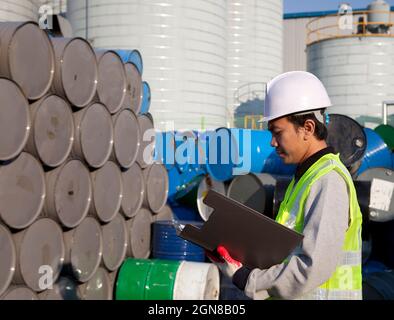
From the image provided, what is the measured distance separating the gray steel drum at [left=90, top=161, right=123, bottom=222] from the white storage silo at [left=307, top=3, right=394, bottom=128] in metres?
11.0

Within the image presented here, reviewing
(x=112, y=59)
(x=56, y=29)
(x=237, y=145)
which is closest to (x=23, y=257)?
(x=112, y=59)

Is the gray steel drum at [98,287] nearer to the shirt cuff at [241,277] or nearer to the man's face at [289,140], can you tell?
the shirt cuff at [241,277]

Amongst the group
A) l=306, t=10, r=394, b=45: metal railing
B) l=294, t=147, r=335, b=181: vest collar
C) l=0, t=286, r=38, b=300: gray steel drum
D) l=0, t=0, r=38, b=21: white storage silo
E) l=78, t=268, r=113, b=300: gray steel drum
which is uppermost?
l=306, t=10, r=394, b=45: metal railing

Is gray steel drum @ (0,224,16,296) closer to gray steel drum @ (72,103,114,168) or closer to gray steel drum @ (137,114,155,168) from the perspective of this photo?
gray steel drum @ (72,103,114,168)

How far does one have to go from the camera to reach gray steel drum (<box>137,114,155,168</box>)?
556cm

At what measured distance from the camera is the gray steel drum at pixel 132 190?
5.19 metres

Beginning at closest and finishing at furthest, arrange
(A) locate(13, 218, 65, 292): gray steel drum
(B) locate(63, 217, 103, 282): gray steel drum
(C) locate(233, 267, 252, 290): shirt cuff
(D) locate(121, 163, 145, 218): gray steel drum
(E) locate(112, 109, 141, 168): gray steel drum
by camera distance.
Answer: (C) locate(233, 267, 252, 290): shirt cuff
(A) locate(13, 218, 65, 292): gray steel drum
(B) locate(63, 217, 103, 282): gray steel drum
(E) locate(112, 109, 141, 168): gray steel drum
(D) locate(121, 163, 145, 218): gray steel drum

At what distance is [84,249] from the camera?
4375 millimetres

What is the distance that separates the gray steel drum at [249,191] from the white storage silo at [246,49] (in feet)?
26.0

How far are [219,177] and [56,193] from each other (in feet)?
10.1

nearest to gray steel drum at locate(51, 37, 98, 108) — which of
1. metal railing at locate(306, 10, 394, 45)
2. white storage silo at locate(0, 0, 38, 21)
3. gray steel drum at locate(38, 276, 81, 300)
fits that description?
gray steel drum at locate(38, 276, 81, 300)

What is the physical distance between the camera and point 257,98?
14125 mm

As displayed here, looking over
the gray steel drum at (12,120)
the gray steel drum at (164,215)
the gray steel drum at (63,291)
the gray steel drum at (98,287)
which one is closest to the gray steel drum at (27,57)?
the gray steel drum at (12,120)

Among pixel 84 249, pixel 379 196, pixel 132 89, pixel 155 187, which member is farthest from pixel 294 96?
pixel 155 187
